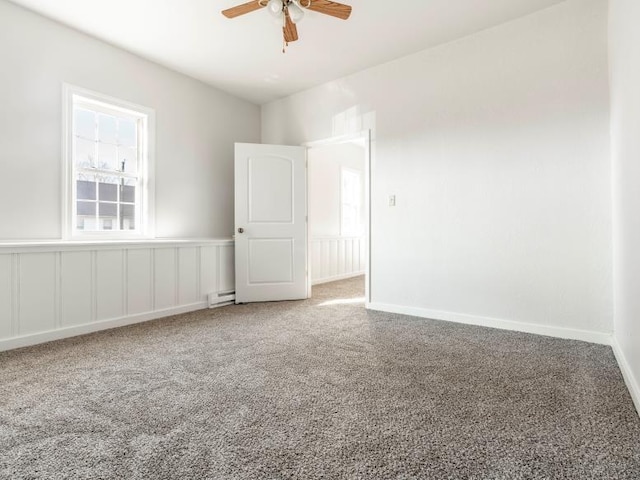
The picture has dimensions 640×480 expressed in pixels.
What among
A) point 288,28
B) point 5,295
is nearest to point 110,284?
point 5,295

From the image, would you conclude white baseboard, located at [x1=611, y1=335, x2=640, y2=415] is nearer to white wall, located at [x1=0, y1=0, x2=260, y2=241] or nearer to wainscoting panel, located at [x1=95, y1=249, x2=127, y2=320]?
wainscoting panel, located at [x1=95, y1=249, x2=127, y2=320]

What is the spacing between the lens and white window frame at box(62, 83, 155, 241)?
309 cm

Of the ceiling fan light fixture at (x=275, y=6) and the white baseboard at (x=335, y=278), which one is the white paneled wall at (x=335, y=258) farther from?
the ceiling fan light fixture at (x=275, y=6)

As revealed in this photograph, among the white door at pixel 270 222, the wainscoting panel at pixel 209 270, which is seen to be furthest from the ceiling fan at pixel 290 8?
the wainscoting panel at pixel 209 270

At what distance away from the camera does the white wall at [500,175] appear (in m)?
2.71

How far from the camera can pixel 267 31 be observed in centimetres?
321

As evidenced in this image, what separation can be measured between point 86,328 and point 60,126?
1748mm

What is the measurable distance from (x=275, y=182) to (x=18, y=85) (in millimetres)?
2487

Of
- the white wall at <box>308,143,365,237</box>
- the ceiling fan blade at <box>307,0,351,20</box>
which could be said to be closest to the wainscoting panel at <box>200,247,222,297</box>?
the white wall at <box>308,143,365,237</box>

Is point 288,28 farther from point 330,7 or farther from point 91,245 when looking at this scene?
point 91,245

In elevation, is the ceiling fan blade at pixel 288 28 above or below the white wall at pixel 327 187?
above

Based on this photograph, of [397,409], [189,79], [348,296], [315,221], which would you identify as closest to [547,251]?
→ [397,409]

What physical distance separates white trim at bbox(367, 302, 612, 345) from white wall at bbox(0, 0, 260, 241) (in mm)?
2427

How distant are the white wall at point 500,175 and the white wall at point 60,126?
5.80 feet
